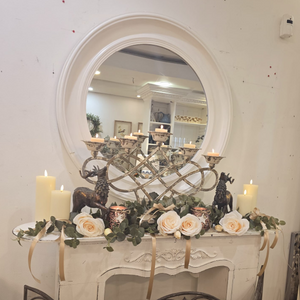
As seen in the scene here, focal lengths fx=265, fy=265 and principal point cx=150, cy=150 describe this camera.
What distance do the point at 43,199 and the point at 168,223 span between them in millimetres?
430

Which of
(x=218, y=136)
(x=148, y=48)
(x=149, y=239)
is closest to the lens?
(x=149, y=239)

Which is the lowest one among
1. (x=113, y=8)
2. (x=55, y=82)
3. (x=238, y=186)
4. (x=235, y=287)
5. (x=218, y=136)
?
(x=235, y=287)

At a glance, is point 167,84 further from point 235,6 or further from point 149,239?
point 149,239

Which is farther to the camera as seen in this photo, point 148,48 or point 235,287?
point 148,48

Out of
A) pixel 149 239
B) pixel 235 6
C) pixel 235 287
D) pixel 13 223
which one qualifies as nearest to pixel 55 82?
pixel 13 223

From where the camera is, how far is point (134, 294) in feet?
4.01

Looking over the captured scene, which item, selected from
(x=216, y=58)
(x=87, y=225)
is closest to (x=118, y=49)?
(x=216, y=58)

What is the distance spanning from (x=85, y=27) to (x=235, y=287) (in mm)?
1228

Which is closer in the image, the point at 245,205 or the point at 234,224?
the point at 234,224

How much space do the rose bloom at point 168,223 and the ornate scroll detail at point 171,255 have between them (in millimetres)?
114

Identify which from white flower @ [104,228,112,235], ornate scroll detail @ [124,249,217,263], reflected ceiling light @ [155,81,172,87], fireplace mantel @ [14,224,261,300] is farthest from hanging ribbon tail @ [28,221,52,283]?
reflected ceiling light @ [155,81,172,87]

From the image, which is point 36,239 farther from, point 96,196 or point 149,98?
point 149,98

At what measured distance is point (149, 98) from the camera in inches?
46.6

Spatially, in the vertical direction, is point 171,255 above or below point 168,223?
below
